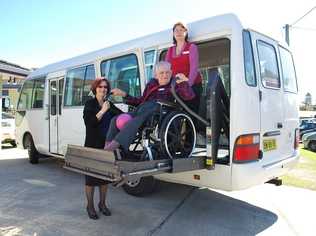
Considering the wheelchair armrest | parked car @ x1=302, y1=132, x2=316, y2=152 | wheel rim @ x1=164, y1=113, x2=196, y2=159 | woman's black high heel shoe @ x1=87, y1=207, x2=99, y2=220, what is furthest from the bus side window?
parked car @ x1=302, y1=132, x2=316, y2=152

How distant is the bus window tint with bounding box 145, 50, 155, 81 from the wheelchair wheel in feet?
4.62

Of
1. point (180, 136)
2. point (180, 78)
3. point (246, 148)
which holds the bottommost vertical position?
point (246, 148)

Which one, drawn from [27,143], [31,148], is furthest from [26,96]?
[31,148]

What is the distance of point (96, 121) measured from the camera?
454 centimetres

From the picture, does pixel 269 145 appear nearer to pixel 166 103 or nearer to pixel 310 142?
pixel 166 103

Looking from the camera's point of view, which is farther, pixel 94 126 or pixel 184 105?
pixel 94 126

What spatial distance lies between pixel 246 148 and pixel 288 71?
2019mm

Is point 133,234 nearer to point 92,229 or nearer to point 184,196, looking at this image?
point 92,229

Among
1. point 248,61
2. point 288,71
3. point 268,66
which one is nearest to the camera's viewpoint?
point 248,61

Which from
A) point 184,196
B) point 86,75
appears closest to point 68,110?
point 86,75

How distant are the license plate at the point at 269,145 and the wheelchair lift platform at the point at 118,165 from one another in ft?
3.10

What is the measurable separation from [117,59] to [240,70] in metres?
2.58

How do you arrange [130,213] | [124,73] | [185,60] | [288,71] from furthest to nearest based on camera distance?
[124,73] → [288,71] → [130,213] → [185,60]

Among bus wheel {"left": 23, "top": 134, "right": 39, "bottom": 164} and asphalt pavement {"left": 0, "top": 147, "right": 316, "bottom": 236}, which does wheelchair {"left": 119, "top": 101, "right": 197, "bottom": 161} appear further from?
bus wheel {"left": 23, "top": 134, "right": 39, "bottom": 164}
